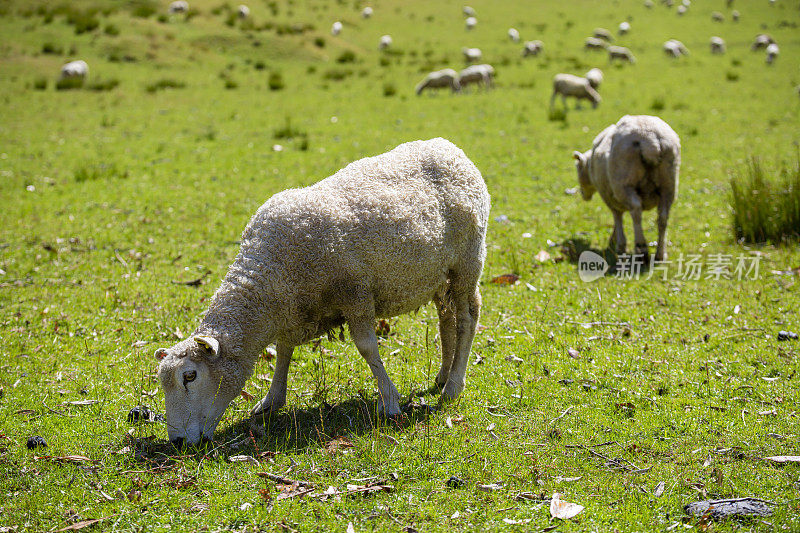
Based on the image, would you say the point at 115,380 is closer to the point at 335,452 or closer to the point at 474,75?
the point at 335,452

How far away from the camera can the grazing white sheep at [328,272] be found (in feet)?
17.3

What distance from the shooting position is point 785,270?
9.79m

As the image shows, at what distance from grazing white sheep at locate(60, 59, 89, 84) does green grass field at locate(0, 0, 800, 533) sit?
2.25 meters

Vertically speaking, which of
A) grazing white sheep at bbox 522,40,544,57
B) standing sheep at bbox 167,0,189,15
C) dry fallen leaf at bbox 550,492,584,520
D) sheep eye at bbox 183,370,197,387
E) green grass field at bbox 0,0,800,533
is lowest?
green grass field at bbox 0,0,800,533

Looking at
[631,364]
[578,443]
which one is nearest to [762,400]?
[631,364]

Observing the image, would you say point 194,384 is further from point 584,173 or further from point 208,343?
point 584,173

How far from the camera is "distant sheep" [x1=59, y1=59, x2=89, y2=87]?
24.2 metres

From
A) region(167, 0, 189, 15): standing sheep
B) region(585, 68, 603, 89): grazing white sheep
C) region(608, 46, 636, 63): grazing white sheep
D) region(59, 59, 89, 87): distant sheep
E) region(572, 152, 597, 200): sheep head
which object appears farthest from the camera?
region(167, 0, 189, 15): standing sheep

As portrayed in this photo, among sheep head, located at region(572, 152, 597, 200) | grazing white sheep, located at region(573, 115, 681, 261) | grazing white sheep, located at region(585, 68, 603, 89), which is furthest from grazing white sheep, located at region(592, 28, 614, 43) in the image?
grazing white sheep, located at region(573, 115, 681, 261)

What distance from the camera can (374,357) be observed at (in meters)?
5.79

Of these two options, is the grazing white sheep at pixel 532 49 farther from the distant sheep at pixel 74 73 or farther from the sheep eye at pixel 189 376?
the sheep eye at pixel 189 376

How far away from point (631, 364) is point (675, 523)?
9.23ft

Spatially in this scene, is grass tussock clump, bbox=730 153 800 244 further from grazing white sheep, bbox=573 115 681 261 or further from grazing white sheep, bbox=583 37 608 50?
grazing white sheep, bbox=583 37 608 50

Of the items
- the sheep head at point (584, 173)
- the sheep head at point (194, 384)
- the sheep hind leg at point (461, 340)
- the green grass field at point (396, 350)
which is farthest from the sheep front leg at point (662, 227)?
the sheep head at point (194, 384)
